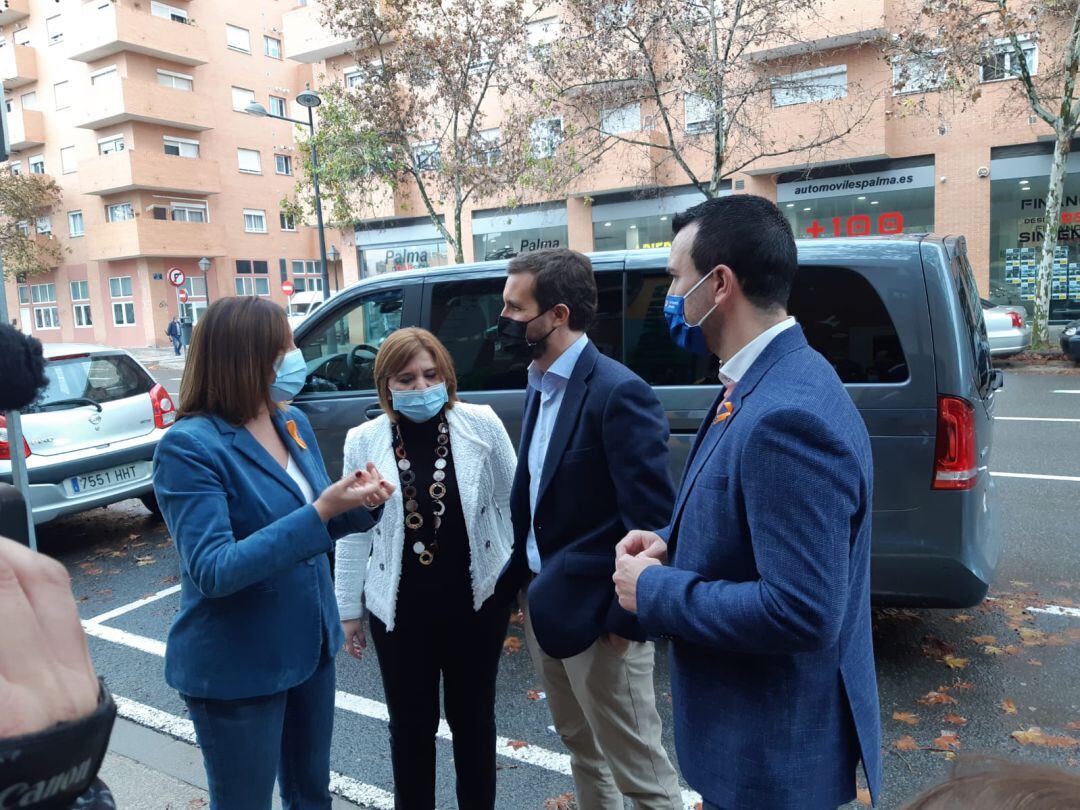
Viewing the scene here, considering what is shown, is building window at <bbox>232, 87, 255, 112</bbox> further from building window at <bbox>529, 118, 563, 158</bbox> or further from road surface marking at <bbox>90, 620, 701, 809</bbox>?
road surface marking at <bbox>90, 620, 701, 809</bbox>

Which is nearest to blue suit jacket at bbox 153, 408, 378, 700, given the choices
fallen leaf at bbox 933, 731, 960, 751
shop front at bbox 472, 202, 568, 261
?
fallen leaf at bbox 933, 731, 960, 751

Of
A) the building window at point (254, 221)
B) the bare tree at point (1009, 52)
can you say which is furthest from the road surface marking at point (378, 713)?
the building window at point (254, 221)

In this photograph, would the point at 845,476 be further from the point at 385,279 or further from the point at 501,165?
the point at 501,165

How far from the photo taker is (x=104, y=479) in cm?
674

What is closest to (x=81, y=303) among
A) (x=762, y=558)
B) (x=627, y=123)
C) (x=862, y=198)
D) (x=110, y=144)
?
(x=110, y=144)

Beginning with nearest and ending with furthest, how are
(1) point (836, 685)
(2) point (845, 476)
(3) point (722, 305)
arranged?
1. (2) point (845, 476)
2. (1) point (836, 685)
3. (3) point (722, 305)

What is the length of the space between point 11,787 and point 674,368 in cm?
367

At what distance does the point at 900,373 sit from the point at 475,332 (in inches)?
89.6

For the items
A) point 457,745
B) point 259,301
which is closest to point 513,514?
point 457,745

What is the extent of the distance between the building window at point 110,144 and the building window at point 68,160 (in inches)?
91.6

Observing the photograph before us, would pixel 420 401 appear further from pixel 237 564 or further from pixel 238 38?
pixel 238 38

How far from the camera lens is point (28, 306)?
1688 inches

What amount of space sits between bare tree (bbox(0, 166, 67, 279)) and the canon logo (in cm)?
4205

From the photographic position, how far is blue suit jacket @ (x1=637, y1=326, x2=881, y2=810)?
1.45m
